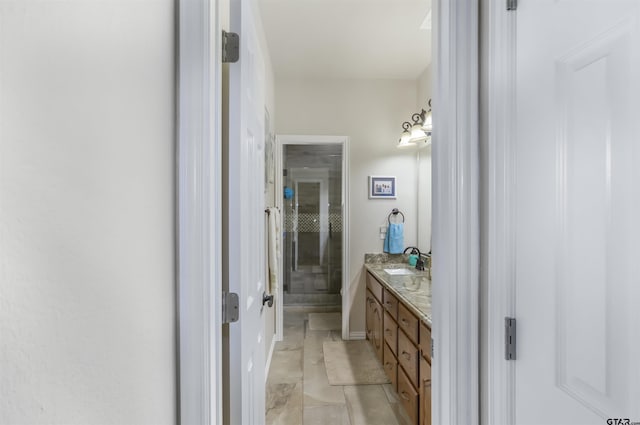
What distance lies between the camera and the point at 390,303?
2533mm

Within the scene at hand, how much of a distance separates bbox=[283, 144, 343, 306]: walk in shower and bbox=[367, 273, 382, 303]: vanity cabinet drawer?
5.10 feet

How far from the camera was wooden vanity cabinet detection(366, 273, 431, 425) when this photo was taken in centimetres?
178

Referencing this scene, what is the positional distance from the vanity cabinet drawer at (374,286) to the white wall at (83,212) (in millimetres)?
2302

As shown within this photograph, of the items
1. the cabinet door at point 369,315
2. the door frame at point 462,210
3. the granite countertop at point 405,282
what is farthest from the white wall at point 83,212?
the cabinet door at point 369,315

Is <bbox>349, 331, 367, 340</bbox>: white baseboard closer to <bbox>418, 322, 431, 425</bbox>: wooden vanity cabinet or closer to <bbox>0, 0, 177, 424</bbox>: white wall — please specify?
<bbox>418, 322, 431, 425</bbox>: wooden vanity cabinet

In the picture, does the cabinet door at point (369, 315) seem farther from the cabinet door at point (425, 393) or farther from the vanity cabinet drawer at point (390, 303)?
the cabinet door at point (425, 393)

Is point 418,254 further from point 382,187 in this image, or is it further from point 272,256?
point 272,256

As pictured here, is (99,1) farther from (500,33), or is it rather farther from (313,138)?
(313,138)

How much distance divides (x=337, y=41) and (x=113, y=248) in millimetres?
2616

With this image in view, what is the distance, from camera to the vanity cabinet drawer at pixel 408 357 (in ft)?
6.27

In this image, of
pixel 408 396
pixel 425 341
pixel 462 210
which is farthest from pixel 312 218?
pixel 462 210

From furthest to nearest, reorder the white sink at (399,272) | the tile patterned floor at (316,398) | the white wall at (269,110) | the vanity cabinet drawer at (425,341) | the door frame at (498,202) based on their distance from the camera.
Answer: the white sink at (399,272)
the white wall at (269,110)
the tile patterned floor at (316,398)
the vanity cabinet drawer at (425,341)
the door frame at (498,202)

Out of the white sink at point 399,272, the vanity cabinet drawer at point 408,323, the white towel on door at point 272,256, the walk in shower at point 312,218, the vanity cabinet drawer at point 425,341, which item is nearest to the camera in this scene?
the vanity cabinet drawer at point 425,341

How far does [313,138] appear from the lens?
3.48 meters
